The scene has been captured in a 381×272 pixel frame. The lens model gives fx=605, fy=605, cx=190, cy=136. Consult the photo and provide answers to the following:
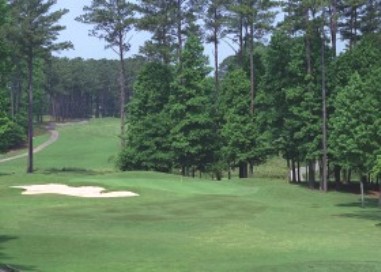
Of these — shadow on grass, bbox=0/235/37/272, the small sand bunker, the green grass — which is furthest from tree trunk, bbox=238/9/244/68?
shadow on grass, bbox=0/235/37/272

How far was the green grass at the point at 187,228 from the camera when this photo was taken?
712 inches

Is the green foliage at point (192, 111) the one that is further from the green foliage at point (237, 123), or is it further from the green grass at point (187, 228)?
the green grass at point (187, 228)

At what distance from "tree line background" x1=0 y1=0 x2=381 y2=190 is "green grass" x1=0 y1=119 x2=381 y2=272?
6388 mm

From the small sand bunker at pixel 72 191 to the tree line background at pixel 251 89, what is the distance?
6732mm

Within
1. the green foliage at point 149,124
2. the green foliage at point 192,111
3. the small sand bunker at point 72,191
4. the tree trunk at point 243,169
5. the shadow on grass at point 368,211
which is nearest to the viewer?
the shadow on grass at point 368,211

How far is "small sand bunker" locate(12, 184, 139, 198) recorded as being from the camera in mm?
39438

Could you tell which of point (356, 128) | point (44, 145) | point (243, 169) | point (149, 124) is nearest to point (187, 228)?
point (356, 128)

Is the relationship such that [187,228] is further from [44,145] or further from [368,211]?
[44,145]

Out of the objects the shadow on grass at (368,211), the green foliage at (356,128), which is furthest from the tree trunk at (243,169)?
the green foliage at (356,128)

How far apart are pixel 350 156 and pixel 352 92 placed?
4.45 metres

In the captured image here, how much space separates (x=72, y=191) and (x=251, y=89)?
2501 centimetres

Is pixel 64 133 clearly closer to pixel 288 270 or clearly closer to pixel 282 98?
pixel 282 98

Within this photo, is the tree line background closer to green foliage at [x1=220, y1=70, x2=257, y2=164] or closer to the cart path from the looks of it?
green foliage at [x1=220, y1=70, x2=257, y2=164]

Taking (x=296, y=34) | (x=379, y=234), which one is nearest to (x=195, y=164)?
(x=296, y=34)
